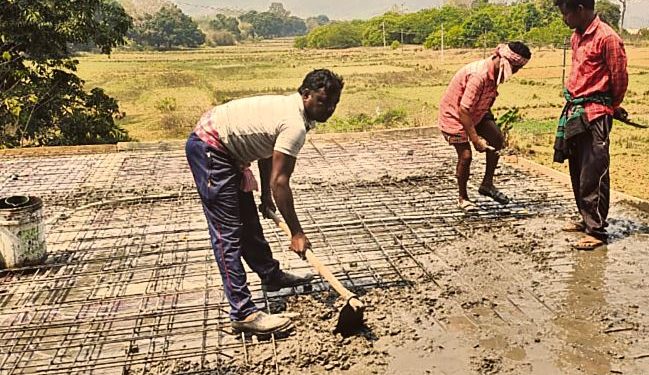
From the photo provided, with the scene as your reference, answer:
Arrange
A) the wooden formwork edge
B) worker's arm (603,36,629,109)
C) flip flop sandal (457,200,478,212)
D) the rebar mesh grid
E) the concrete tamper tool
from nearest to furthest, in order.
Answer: the concrete tamper tool, the rebar mesh grid, worker's arm (603,36,629,109), flip flop sandal (457,200,478,212), the wooden formwork edge

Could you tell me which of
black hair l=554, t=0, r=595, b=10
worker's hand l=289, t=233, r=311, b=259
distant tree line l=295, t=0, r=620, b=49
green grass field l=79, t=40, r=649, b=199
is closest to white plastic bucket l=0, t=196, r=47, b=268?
worker's hand l=289, t=233, r=311, b=259

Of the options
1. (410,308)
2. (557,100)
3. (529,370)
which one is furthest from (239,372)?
(557,100)

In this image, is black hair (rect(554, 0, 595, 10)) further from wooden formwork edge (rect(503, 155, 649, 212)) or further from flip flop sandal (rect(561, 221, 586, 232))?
wooden formwork edge (rect(503, 155, 649, 212))

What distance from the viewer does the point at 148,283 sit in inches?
160

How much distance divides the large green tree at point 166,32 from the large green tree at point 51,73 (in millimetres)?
53738

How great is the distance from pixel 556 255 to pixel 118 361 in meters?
2.85

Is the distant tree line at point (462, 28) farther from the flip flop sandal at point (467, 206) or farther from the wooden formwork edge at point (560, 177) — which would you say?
the flip flop sandal at point (467, 206)

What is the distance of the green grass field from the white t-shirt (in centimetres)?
496

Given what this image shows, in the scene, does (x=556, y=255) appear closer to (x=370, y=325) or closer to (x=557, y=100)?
(x=370, y=325)

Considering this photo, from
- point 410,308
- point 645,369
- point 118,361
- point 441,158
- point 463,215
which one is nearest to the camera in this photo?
point 645,369

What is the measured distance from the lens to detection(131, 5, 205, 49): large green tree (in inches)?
2463

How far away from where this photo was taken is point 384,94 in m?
20.1

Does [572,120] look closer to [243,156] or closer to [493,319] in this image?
[493,319]

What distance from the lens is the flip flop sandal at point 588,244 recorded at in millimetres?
4434
